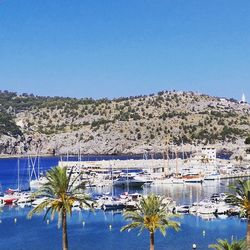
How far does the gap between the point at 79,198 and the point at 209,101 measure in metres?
152

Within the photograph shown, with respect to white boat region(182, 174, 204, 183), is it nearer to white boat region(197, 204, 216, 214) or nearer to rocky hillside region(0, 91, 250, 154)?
white boat region(197, 204, 216, 214)

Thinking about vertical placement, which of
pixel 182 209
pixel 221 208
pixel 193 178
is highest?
pixel 193 178

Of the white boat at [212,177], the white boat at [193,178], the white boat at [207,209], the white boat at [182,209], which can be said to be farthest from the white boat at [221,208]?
the white boat at [212,177]

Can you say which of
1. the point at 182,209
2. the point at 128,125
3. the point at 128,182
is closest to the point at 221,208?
the point at 182,209

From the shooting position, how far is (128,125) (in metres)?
158

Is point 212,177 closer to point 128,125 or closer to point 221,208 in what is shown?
point 221,208

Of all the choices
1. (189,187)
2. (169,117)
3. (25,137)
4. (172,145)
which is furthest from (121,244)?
(25,137)

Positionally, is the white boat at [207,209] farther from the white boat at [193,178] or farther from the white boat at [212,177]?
the white boat at [212,177]

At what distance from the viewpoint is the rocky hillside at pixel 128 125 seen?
150250 mm

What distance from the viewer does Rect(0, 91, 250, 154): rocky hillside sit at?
150250mm

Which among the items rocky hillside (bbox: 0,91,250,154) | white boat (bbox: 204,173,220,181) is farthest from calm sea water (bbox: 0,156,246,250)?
rocky hillside (bbox: 0,91,250,154)

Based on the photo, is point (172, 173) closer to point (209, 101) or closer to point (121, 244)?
point (121, 244)

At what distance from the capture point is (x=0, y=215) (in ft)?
189

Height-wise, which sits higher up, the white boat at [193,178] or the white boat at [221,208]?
the white boat at [193,178]
